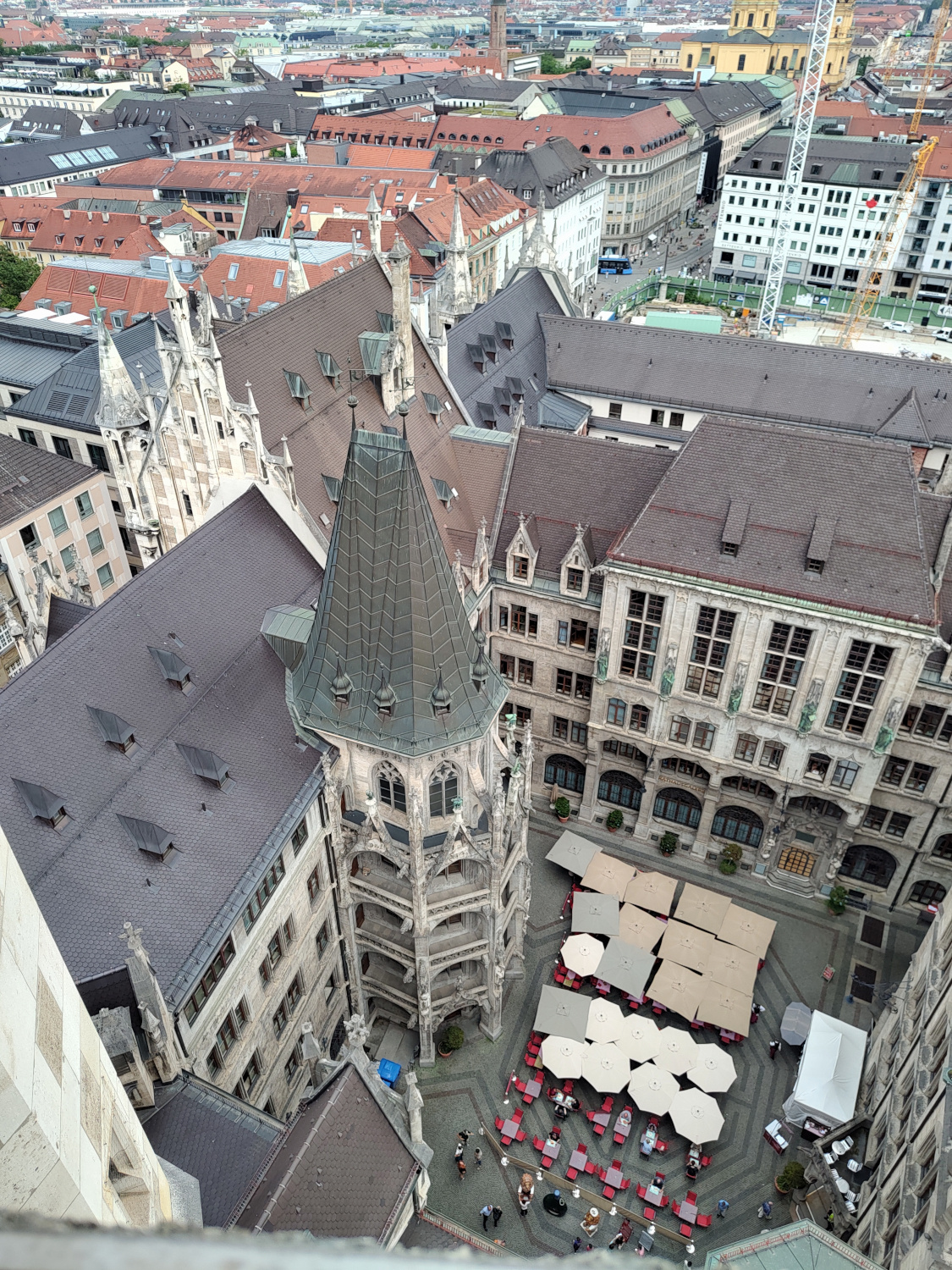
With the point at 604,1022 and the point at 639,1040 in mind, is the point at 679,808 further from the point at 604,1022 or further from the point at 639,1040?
the point at 639,1040

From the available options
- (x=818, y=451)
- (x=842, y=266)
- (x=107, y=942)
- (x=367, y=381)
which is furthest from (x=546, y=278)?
(x=842, y=266)

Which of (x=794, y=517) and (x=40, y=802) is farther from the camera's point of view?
(x=794, y=517)

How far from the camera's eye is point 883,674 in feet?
141

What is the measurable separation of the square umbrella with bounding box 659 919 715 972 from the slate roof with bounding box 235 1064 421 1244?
76.9ft

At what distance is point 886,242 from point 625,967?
12630 centimetres

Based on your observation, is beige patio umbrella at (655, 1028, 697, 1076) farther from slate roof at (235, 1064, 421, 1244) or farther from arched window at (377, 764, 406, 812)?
slate roof at (235, 1064, 421, 1244)

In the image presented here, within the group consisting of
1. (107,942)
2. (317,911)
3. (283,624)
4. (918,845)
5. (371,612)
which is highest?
(371,612)

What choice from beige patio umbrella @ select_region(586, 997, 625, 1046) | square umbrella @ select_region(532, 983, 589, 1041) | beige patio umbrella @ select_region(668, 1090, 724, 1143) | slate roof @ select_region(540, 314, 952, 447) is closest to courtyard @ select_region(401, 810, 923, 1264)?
beige patio umbrella @ select_region(668, 1090, 724, 1143)

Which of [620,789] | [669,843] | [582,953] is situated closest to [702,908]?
[669,843]

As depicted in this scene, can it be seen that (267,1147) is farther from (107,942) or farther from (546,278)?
(546,278)

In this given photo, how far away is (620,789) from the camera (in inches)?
2183

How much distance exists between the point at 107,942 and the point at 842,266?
14657 cm

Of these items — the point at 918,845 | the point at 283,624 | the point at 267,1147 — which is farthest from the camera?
the point at 918,845

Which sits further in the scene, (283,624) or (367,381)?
(367,381)
